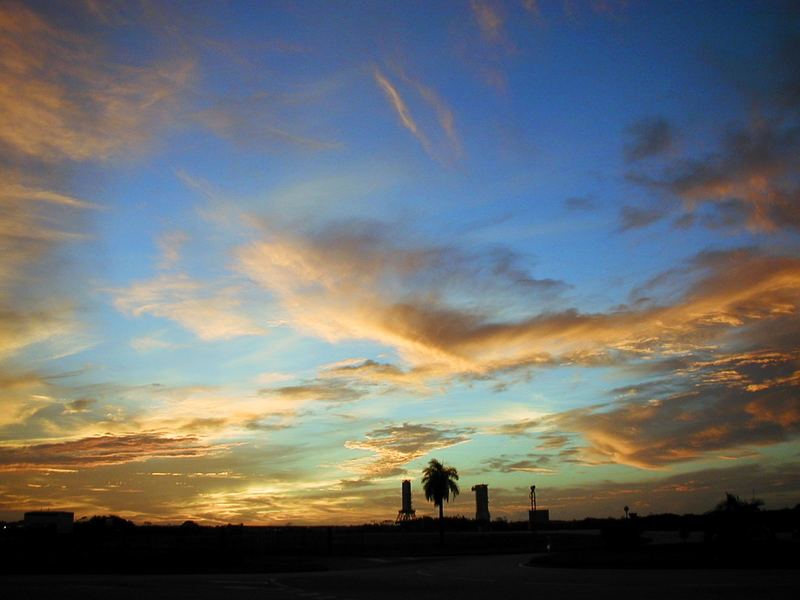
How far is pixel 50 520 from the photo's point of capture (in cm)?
8831

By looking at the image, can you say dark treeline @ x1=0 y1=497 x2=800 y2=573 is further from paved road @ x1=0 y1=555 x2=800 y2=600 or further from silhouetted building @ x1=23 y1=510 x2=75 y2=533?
silhouetted building @ x1=23 y1=510 x2=75 y2=533

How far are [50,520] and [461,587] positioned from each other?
256 ft

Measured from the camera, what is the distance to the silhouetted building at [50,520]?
86.9 m

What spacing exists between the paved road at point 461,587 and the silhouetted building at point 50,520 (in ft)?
212

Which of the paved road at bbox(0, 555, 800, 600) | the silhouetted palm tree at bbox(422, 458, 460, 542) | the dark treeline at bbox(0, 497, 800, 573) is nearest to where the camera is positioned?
the paved road at bbox(0, 555, 800, 600)

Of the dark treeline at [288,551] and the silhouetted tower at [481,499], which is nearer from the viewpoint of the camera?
the dark treeline at [288,551]

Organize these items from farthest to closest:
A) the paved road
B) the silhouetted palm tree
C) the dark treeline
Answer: the silhouetted palm tree → the dark treeline → the paved road

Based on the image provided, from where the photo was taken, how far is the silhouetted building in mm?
86863

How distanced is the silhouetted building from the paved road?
64624mm

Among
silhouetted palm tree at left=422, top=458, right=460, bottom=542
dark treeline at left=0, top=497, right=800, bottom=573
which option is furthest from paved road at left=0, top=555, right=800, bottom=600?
silhouetted palm tree at left=422, top=458, right=460, bottom=542

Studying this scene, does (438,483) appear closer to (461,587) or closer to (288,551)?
(288,551)

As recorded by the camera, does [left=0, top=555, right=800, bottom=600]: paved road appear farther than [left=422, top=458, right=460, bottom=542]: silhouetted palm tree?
No

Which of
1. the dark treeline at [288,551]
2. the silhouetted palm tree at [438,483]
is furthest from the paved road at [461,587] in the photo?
the silhouetted palm tree at [438,483]

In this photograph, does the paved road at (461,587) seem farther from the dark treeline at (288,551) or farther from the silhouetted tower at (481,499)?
the silhouetted tower at (481,499)
